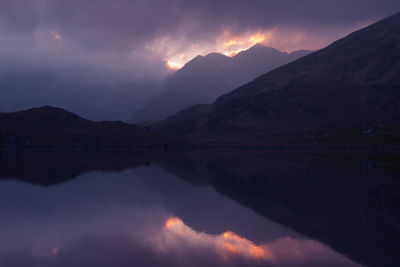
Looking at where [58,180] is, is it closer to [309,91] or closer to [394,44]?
[309,91]

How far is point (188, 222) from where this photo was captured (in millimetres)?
17531

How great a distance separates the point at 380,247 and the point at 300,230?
365 cm

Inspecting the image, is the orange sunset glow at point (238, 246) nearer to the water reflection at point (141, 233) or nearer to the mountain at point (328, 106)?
the water reflection at point (141, 233)

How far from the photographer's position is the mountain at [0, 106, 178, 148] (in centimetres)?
9644

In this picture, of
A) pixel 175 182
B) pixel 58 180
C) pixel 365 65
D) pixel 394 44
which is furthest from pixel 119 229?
pixel 394 44

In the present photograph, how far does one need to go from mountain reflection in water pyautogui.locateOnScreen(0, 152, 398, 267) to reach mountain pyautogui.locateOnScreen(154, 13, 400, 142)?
302ft

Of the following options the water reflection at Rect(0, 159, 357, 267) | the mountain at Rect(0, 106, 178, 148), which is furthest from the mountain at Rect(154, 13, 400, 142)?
the water reflection at Rect(0, 159, 357, 267)

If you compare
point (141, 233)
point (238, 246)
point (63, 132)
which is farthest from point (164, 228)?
point (63, 132)

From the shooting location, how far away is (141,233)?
50.3 feet

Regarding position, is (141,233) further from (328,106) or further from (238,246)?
(328,106)

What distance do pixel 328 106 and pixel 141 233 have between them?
15610 cm

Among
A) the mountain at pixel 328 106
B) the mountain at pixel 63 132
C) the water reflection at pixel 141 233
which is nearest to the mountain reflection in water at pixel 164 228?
the water reflection at pixel 141 233

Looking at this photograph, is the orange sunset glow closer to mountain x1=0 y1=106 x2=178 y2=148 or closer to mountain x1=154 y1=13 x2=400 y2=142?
mountain x1=0 y1=106 x2=178 y2=148

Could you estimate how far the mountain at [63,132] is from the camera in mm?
96438
